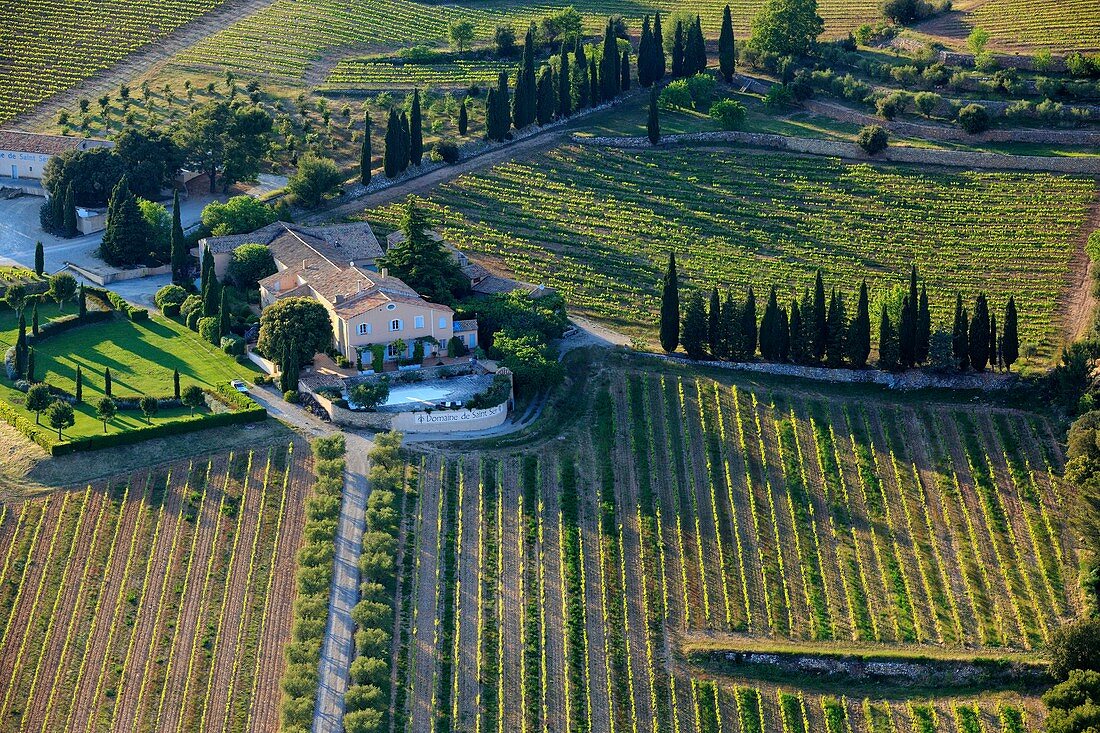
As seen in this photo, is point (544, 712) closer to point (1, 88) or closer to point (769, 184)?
point (769, 184)

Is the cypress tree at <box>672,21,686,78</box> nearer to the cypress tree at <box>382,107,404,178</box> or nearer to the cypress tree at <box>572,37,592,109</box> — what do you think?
the cypress tree at <box>572,37,592,109</box>

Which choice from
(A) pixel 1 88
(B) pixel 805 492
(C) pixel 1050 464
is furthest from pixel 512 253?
(A) pixel 1 88

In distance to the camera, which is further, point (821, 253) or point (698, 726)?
point (821, 253)

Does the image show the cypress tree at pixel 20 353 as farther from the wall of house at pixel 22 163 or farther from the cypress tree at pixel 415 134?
the cypress tree at pixel 415 134

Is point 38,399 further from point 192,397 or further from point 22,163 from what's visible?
point 22,163

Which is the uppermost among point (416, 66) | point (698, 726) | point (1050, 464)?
point (416, 66)

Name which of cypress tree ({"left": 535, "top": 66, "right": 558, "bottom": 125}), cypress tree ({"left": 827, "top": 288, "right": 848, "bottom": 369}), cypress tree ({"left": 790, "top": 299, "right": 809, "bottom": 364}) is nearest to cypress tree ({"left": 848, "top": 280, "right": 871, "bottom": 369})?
cypress tree ({"left": 827, "top": 288, "right": 848, "bottom": 369})

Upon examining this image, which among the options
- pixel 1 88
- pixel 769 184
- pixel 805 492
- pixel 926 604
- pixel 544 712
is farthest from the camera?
pixel 1 88
